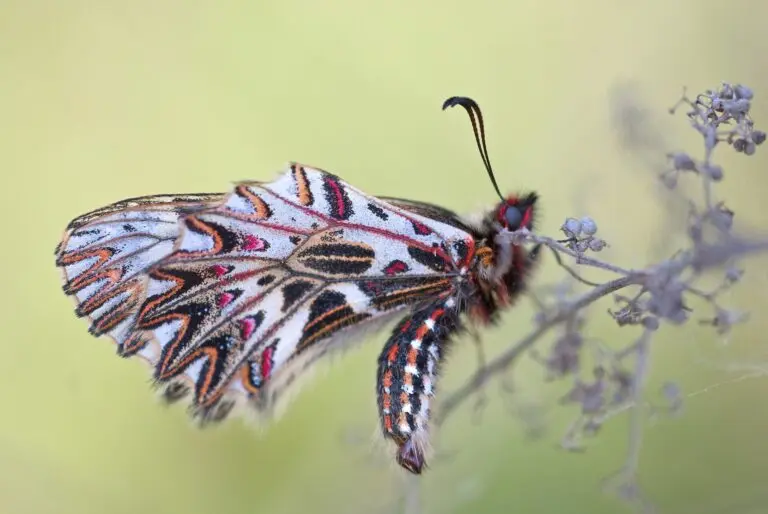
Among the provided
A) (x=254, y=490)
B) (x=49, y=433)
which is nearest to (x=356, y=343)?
(x=254, y=490)

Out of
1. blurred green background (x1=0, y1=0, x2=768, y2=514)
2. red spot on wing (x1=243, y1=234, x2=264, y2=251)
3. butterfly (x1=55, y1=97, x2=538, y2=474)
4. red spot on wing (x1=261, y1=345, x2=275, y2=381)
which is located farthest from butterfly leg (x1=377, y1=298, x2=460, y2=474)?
red spot on wing (x1=243, y1=234, x2=264, y2=251)

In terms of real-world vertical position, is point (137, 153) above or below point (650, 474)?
above

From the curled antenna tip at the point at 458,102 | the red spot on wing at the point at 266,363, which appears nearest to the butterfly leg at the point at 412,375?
the red spot on wing at the point at 266,363

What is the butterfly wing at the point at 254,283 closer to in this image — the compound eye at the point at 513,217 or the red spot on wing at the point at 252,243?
the red spot on wing at the point at 252,243

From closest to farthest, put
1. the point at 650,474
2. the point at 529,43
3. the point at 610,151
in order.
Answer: the point at 650,474
the point at 610,151
the point at 529,43

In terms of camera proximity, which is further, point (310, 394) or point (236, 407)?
point (310, 394)

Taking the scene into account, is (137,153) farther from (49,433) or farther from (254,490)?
(254,490)
